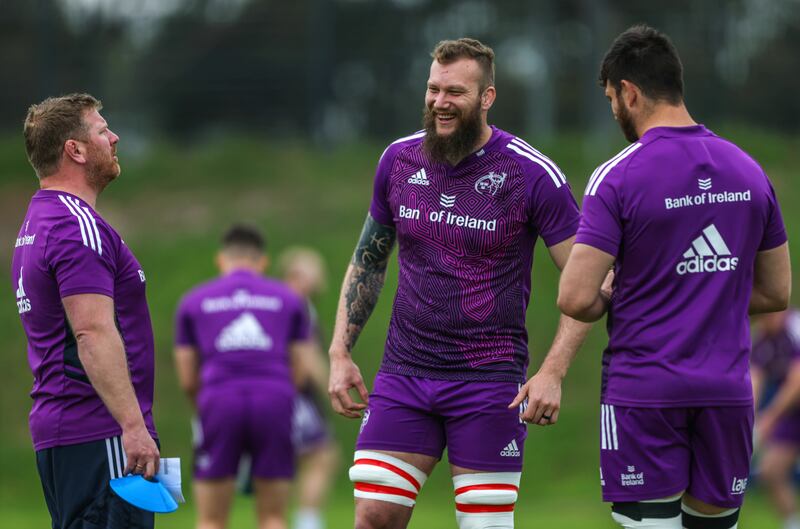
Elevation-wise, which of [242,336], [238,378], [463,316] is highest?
[463,316]

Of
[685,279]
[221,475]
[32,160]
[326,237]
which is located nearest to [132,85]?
[326,237]

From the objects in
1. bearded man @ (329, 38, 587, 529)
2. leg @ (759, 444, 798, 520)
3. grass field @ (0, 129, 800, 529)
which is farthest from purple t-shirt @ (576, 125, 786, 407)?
grass field @ (0, 129, 800, 529)

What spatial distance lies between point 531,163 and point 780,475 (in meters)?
6.80

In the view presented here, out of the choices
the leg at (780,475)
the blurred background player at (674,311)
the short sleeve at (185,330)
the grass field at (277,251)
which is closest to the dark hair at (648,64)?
the blurred background player at (674,311)

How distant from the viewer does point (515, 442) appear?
564 cm

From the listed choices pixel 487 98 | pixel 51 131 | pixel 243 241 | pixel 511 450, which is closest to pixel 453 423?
pixel 511 450

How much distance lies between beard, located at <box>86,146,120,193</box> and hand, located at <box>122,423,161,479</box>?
1101 millimetres

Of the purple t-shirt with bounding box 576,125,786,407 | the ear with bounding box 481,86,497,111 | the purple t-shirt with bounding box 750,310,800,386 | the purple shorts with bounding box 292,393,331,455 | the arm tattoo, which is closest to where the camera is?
the purple t-shirt with bounding box 576,125,786,407

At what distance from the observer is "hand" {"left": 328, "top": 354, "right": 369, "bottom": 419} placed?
582cm

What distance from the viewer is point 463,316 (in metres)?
5.63

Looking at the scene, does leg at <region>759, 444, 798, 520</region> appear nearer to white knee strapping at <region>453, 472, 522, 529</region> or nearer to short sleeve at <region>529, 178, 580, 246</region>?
white knee strapping at <region>453, 472, 522, 529</region>

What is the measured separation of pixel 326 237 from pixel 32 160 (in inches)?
512

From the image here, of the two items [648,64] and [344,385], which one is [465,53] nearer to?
[648,64]

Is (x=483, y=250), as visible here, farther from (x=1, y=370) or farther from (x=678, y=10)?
(x=678, y=10)
